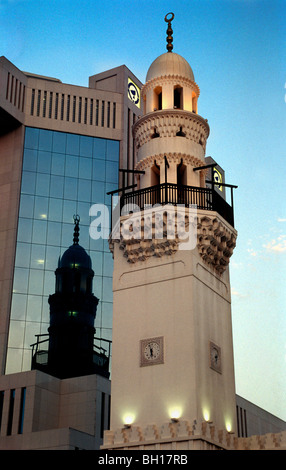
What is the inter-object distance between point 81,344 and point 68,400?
4566 millimetres

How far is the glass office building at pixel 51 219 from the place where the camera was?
49500 mm

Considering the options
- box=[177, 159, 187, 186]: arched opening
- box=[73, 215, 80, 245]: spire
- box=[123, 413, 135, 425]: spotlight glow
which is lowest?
box=[123, 413, 135, 425]: spotlight glow

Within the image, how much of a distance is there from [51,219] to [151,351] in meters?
26.5

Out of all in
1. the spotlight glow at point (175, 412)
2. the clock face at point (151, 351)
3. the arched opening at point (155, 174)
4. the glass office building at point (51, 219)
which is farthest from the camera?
the glass office building at point (51, 219)

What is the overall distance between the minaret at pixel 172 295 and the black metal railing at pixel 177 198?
45 mm

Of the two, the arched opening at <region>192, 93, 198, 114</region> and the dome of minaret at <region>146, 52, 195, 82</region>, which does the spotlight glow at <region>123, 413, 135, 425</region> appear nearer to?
the arched opening at <region>192, 93, 198, 114</region>

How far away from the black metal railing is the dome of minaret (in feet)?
19.8

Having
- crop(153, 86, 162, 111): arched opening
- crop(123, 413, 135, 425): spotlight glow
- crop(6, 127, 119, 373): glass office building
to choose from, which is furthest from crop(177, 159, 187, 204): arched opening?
crop(6, 127, 119, 373): glass office building

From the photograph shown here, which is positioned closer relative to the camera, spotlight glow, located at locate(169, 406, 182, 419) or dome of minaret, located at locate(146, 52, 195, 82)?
spotlight glow, located at locate(169, 406, 182, 419)

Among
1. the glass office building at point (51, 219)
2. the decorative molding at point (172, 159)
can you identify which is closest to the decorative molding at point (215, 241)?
the decorative molding at point (172, 159)

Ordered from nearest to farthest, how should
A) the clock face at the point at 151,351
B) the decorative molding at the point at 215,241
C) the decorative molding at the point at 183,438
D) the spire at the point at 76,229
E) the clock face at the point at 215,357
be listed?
the decorative molding at the point at 183,438
the clock face at the point at 151,351
the clock face at the point at 215,357
the decorative molding at the point at 215,241
the spire at the point at 76,229

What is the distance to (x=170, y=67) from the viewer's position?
108ft

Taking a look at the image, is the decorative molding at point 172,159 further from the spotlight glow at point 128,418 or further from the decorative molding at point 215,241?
the spotlight glow at point 128,418

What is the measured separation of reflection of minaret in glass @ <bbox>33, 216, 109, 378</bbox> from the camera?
160ft
